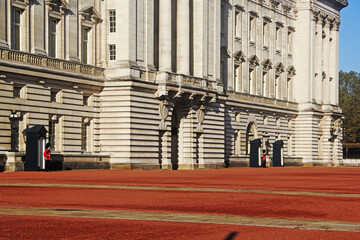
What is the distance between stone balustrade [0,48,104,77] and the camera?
46094 millimetres

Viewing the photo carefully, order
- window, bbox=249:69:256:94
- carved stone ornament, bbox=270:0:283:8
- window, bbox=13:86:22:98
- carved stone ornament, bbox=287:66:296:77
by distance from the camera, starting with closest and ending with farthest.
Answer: window, bbox=13:86:22:98, window, bbox=249:69:256:94, carved stone ornament, bbox=270:0:283:8, carved stone ornament, bbox=287:66:296:77

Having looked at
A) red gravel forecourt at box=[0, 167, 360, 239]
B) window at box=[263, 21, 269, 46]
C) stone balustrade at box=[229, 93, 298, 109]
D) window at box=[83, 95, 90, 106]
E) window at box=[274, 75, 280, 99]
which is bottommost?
red gravel forecourt at box=[0, 167, 360, 239]

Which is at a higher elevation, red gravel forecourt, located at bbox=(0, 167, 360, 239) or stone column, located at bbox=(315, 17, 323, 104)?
stone column, located at bbox=(315, 17, 323, 104)

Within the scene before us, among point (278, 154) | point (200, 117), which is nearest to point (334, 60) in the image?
point (278, 154)

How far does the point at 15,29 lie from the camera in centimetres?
4828

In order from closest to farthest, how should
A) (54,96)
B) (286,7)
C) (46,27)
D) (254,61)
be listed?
(46,27) < (54,96) < (254,61) < (286,7)

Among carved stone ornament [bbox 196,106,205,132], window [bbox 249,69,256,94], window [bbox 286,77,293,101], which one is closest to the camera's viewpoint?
carved stone ornament [bbox 196,106,205,132]

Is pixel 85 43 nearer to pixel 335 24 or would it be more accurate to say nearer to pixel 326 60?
pixel 326 60

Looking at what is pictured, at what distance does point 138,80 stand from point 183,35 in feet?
33.4

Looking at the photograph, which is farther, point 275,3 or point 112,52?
point 275,3

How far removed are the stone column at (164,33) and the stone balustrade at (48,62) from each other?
6538mm

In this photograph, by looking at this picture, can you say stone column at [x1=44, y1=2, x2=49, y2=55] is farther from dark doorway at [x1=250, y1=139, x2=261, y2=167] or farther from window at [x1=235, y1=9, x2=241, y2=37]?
window at [x1=235, y1=9, x2=241, y2=37]

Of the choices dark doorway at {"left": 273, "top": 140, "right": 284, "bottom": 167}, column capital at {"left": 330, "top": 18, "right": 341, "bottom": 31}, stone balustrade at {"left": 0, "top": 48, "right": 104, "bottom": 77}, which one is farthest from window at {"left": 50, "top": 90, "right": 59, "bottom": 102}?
column capital at {"left": 330, "top": 18, "right": 341, "bottom": 31}

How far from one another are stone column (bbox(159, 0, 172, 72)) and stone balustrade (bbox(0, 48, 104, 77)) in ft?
21.4
